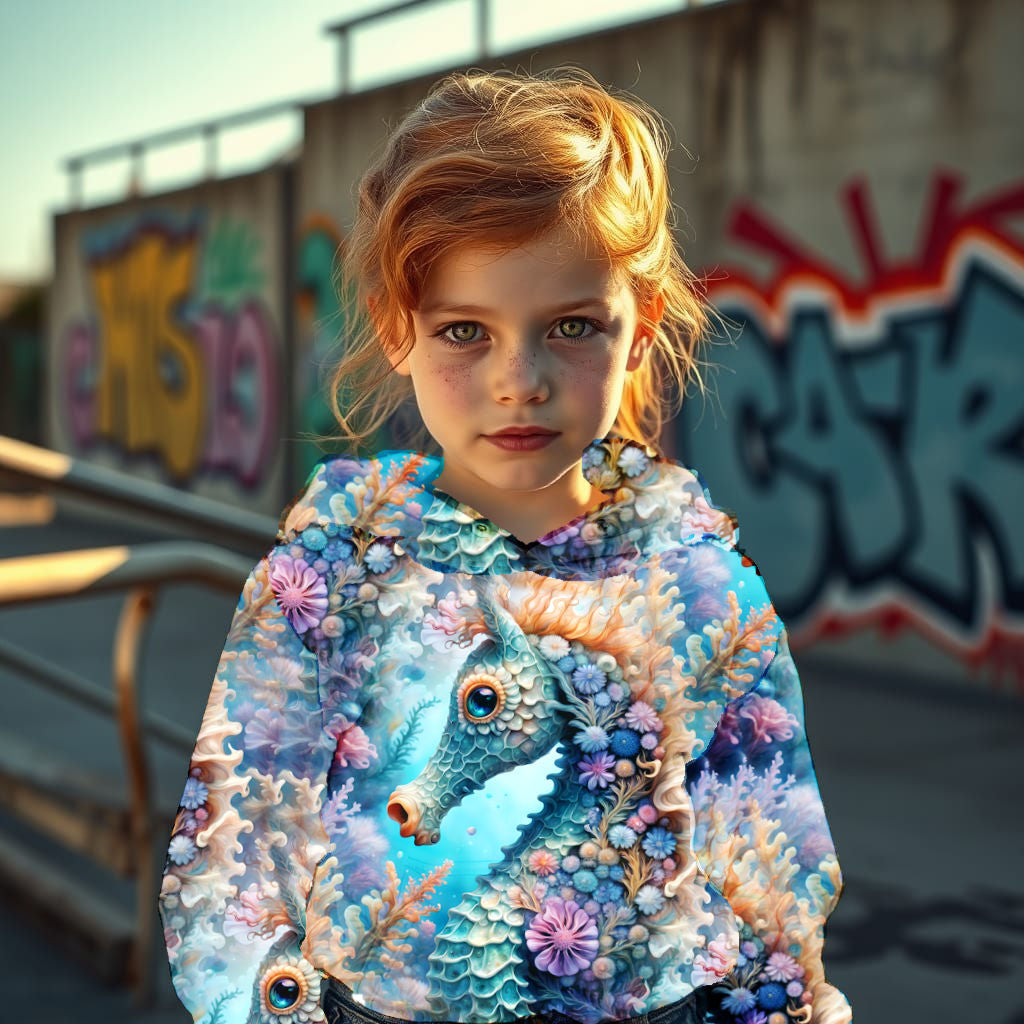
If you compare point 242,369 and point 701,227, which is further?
point 242,369

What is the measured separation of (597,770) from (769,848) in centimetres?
17

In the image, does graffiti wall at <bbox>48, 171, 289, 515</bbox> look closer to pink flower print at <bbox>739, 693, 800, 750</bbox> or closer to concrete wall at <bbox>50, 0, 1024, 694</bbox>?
concrete wall at <bbox>50, 0, 1024, 694</bbox>

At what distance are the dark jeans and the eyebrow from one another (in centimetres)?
58

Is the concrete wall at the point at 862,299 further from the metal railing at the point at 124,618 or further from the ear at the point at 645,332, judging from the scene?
the ear at the point at 645,332

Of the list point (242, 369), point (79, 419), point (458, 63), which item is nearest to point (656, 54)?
point (458, 63)

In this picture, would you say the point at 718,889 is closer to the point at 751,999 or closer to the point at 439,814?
the point at 751,999

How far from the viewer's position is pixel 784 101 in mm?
6512

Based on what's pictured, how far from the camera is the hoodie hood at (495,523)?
1.09 metres

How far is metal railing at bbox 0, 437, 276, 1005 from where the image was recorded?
1918 millimetres

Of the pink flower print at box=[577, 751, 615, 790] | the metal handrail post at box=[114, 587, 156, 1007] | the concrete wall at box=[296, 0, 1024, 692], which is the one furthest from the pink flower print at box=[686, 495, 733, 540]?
the concrete wall at box=[296, 0, 1024, 692]

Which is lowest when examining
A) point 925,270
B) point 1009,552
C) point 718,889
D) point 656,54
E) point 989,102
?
point 1009,552

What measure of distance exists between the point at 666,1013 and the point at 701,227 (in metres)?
6.33

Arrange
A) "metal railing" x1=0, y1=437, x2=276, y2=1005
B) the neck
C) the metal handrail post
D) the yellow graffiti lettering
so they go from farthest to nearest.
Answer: the yellow graffiti lettering, the metal handrail post, "metal railing" x1=0, y1=437, x2=276, y2=1005, the neck

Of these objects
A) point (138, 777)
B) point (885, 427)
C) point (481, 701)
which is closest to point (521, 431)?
point (481, 701)
